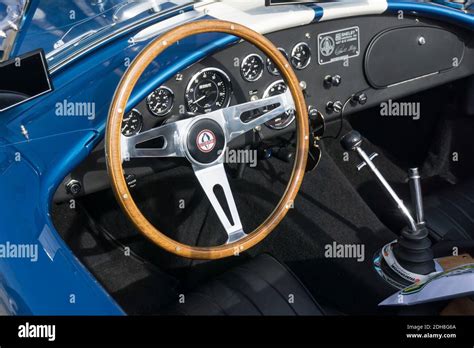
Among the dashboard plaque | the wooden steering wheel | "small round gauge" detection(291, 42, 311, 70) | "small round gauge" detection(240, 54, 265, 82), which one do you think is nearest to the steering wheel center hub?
the wooden steering wheel

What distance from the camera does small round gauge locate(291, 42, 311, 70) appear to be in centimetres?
235

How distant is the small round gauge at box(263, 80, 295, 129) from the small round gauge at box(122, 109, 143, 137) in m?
0.51

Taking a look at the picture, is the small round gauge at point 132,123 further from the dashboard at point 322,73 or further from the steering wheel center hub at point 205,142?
the steering wheel center hub at point 205,142

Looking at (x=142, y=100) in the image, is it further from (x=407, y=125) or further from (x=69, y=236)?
(x=407, y=125)

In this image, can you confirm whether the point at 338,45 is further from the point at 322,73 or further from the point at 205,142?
the point at 205,142

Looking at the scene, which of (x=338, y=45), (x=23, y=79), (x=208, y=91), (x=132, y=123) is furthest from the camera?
(x=338, y=45)

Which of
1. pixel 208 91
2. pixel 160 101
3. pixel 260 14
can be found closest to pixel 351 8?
pixel 260 14

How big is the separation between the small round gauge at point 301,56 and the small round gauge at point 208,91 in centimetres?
30

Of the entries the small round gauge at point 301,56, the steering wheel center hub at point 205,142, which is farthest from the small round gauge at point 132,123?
the small round gauge at point 301,56

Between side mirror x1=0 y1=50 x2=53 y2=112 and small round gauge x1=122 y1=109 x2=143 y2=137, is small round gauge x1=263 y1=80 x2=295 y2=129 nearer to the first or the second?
small round gauge x1=122 y1=109 x2=143 y2=137

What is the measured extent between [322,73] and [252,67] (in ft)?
1.11

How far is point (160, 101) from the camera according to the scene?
208 cm

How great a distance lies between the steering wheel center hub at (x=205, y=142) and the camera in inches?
75.2

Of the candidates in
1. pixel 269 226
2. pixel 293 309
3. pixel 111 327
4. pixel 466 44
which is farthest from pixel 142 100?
pixel 466 44
